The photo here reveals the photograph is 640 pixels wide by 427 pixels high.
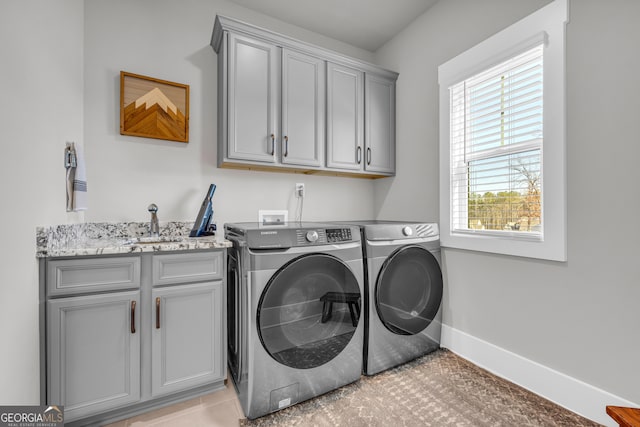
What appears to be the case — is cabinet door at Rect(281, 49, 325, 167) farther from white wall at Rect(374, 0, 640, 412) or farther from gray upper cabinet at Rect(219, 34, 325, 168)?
white wall at Rect(374, 0, 640, 412)

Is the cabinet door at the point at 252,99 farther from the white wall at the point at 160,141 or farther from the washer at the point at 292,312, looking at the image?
the washer at the point at 292,312

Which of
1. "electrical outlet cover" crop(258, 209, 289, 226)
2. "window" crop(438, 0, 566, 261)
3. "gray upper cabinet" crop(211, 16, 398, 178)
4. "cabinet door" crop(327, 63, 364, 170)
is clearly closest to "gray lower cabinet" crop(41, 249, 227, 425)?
"electrical outlet cover" crop(258, 209, 289, 226)

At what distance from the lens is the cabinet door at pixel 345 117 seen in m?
2.32

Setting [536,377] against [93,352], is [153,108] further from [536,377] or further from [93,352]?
[536,377]

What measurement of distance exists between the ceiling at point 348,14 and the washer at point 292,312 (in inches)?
74.6

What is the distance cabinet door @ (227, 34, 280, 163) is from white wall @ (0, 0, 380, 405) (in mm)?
354

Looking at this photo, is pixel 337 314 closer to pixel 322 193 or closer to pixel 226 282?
pixel 226 282

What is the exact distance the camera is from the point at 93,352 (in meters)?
1.35

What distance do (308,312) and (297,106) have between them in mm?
1528

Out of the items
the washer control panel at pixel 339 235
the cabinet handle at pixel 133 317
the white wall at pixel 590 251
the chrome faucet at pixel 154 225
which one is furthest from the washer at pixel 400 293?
the chrome faucet at pixel 154 225

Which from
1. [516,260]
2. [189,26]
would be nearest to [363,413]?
[516,260]

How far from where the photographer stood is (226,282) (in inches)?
65.8

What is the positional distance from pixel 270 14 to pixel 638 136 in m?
2.60

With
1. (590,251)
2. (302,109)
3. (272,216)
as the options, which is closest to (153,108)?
(302,109)
